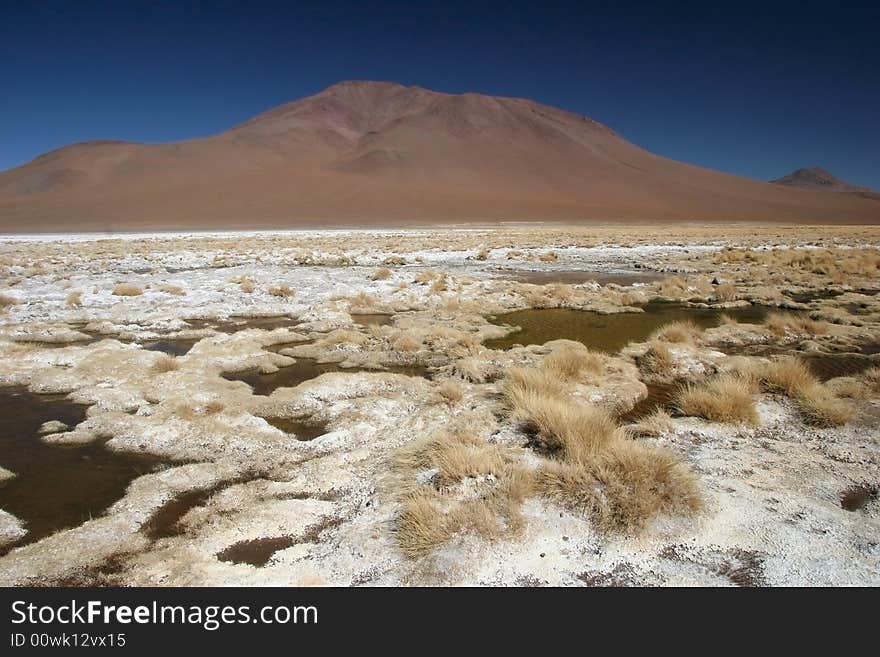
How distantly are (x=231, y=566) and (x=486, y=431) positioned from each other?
2871mm

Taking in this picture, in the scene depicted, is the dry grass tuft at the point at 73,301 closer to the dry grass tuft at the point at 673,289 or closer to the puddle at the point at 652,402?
the puddle at the point at 652,402

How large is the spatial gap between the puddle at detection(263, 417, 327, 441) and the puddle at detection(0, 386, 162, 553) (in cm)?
134

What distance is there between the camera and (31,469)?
515cm

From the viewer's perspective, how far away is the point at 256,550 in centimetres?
378

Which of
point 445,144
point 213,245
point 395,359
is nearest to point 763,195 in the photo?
point 445,144

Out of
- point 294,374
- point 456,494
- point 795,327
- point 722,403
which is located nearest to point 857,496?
point 722,403

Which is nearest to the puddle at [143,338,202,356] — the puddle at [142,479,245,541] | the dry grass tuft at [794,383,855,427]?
the puddle at [142,479,245,541]

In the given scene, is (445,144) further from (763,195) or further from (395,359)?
(395,359)

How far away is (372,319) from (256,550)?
935 centimetres

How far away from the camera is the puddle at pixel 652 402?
21.0 feet

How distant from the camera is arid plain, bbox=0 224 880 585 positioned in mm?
3605

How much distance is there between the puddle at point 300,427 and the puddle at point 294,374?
3.88ft

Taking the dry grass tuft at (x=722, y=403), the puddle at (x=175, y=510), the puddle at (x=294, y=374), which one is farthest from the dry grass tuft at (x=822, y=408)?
the puddle at (x=175, y=510)

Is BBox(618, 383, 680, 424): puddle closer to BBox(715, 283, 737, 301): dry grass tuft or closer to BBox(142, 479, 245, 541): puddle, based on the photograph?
BBox(142, 479, 245, 541): puddle
